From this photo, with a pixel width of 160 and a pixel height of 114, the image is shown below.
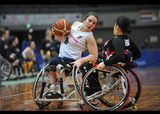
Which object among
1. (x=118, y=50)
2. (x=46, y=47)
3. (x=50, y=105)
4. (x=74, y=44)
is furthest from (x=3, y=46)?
(x=118, y=50)

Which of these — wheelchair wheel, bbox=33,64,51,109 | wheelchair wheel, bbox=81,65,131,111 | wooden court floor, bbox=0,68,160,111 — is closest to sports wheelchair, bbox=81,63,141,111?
wheelchair wheel, bbox=81,65,131,111

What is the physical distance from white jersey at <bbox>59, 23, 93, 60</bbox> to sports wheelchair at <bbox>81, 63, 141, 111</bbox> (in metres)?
0.53

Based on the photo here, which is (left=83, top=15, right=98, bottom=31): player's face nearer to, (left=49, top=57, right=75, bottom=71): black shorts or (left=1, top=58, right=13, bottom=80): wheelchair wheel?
(left=49, top=57, right=75, bottom=71): black shorts

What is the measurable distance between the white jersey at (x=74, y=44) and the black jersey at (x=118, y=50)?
41cm

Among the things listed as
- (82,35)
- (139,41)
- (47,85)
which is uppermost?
(82,35)

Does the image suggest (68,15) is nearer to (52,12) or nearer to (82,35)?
(52,12)

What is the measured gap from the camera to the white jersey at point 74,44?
421 centimetres

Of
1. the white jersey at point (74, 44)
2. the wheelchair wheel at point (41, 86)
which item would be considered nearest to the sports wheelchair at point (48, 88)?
the wheelchair wheel at point (41, 86)

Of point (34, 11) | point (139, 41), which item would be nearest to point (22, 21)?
point (34, 11)

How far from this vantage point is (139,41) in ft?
78.2

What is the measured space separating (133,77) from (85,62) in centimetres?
68

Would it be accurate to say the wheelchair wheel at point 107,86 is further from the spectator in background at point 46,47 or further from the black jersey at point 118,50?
the spectator in background at point 46,47

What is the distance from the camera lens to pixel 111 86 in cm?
376

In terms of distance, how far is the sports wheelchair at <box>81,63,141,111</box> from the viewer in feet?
11.9
